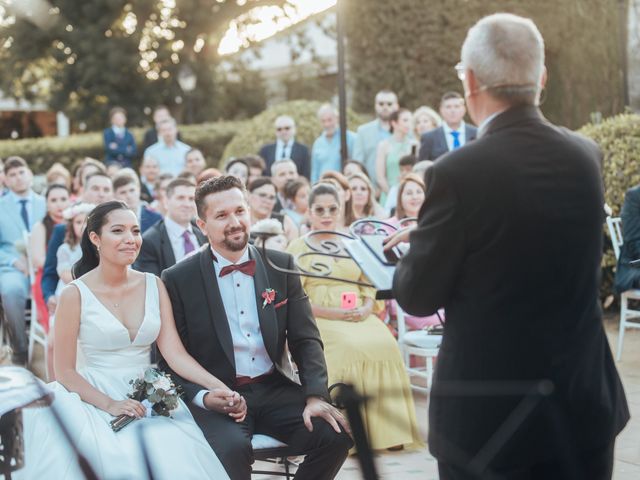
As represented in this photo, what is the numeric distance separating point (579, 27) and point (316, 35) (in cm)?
1945

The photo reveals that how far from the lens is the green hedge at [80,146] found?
24.8m

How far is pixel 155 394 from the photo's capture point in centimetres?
464

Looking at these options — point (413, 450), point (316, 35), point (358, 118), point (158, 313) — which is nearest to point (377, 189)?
point (358, 118)

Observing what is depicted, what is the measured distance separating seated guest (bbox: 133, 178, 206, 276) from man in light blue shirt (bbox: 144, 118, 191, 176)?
6.75 metres

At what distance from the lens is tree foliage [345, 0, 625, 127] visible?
20125mm

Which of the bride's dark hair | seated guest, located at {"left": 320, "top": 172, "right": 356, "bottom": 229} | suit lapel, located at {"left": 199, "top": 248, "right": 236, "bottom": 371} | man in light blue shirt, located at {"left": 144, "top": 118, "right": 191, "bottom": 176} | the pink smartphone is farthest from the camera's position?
man in light blue shirt, located at {"left": 144, "top": 118, "right": 191, "bottom": 176}

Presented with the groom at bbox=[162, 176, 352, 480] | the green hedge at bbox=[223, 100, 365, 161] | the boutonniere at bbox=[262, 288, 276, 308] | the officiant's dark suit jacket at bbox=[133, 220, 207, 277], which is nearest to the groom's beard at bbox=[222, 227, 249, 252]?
the groom at bbox=[162, 176, 352, 480]

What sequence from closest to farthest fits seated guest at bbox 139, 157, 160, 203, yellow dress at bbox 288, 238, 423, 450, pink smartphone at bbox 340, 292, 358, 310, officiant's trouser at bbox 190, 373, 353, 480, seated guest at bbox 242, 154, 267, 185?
officiant's trouser at bbox 190, 373, 353, 480, yellow dress at bbox 288, 238, 423, 450, pink smartphone at bbox 340, 292, 358, 310, seated guest at bbox 242, 154, 267, 185, seated guest at bbox 139, 157, 160, 203

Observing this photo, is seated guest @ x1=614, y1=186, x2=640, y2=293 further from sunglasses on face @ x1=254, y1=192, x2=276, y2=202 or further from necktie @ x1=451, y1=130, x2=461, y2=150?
necktie @ x1=451, y1=130, x2=461, y2=150

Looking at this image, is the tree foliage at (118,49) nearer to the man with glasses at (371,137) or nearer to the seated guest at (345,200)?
the man with glasses at (371,137)

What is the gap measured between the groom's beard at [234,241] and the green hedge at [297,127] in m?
11.6

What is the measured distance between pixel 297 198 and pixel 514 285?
7357 mm

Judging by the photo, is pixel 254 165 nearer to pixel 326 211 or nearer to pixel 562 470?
pixel 326 211

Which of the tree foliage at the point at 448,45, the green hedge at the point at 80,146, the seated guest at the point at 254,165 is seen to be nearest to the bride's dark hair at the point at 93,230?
the seated guest at the point at 254,165
